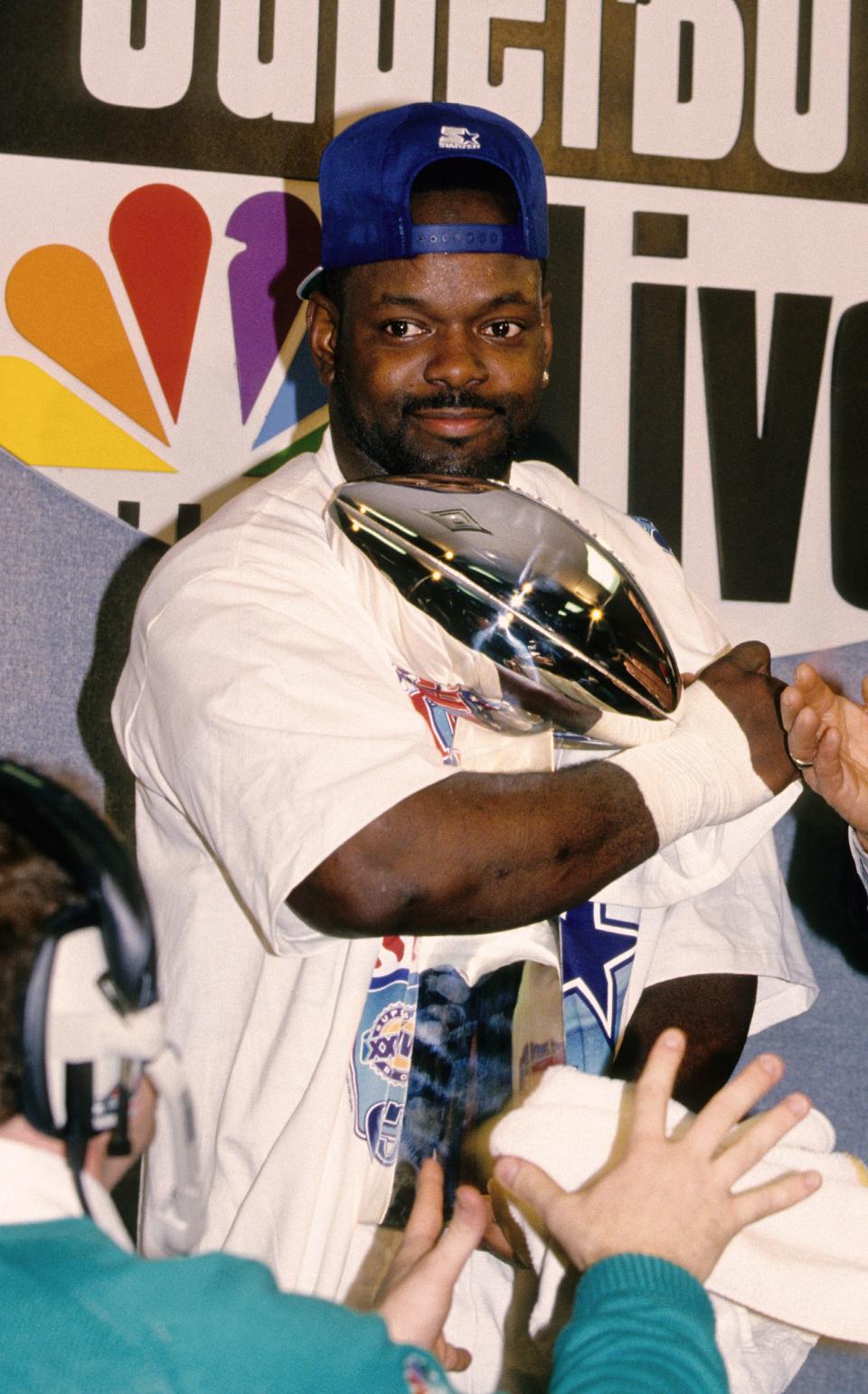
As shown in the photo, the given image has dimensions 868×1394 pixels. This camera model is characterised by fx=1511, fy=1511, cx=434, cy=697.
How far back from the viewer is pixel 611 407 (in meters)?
1.75

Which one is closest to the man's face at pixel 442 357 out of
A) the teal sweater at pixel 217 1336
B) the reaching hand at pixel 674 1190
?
Result: the reaching hand at pixel 674 1190

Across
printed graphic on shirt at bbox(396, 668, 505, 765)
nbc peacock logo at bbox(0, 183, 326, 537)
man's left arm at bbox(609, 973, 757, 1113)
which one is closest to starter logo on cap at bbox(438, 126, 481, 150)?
printed graphic on shirt at bbox(396, 668, 505, 765)

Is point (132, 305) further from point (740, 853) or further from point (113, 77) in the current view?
point (740, 853)

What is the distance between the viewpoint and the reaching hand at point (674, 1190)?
0.75 meters

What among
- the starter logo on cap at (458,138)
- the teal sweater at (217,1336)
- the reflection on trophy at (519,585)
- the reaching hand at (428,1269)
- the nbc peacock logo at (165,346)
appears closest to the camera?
the teal sweater at (217,1336)

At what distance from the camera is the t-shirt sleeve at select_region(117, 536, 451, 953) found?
0.94m

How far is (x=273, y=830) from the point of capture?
95 cm

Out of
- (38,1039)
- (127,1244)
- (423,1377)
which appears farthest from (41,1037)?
(423,1377)

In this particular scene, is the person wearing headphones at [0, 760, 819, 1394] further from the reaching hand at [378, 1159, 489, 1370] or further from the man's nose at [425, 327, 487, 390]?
the man's nose at [425, 327, 487, 390]

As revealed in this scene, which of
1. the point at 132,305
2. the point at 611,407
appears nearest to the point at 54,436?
the point at 132,305

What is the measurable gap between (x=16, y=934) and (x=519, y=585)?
1.20ft

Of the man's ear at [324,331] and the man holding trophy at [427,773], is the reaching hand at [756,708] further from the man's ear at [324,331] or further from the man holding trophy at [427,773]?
the man's ear at [324,331]

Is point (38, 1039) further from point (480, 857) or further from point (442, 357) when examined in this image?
point (442, 357)

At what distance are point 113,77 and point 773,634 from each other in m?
0.97
